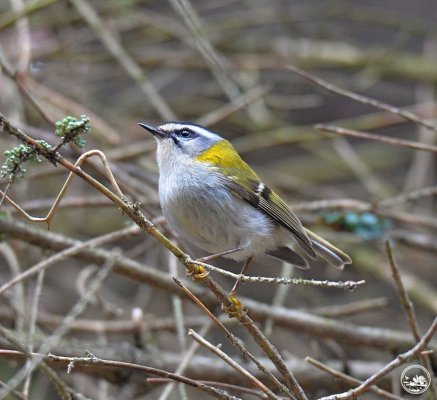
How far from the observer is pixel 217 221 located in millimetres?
2406

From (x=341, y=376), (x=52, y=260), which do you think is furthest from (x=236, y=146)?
(x=341, y=376)

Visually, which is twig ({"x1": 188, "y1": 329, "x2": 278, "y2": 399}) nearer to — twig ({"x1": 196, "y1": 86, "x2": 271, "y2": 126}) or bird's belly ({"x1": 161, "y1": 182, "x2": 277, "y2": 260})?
bird's belly ({"x1": 161, "y1": 182, "x2": 277, "y2": 260})

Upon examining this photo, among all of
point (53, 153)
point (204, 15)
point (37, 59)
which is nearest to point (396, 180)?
point (204, 15)

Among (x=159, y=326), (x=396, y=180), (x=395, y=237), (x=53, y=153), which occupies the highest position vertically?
(x=396, y=180)

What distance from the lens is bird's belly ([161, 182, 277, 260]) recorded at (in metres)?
2.34

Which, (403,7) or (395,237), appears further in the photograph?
(403,7)

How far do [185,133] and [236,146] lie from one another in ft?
4.14

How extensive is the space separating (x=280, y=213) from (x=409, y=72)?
214 centimetres

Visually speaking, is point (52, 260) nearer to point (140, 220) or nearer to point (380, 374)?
point (140, 220)

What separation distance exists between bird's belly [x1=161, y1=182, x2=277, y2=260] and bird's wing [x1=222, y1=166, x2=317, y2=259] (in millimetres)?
24

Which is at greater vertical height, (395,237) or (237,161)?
(395,237)

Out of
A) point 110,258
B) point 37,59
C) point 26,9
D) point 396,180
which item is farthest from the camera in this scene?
point 396,180

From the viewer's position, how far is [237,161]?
106 inches

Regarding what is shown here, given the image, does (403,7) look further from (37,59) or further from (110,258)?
(110,258)
